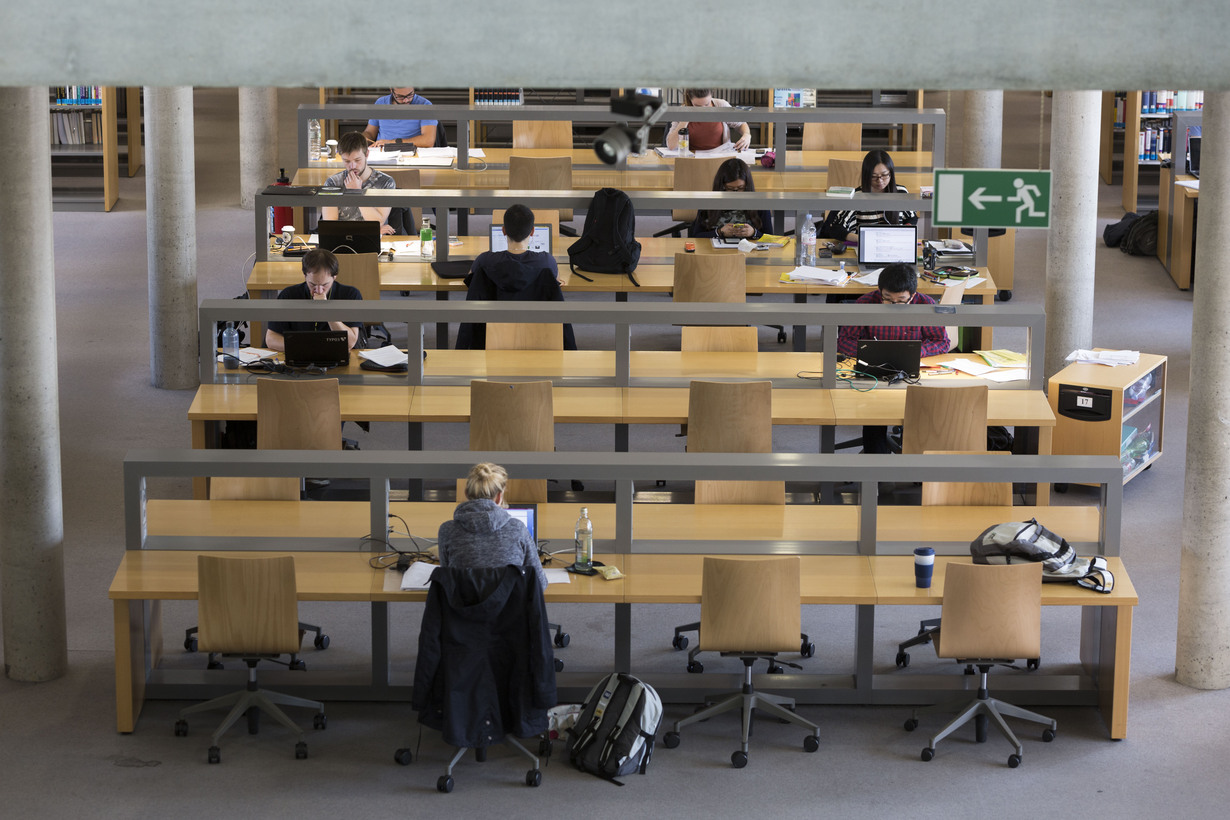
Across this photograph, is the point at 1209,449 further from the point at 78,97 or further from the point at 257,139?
the point at 78,97

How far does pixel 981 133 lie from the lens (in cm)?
1345

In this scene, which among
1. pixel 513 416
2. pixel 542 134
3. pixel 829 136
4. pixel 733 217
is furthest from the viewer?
pixel 829 136

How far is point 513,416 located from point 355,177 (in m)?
3.46

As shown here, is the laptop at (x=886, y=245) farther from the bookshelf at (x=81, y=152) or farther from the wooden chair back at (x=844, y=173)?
the bookshelf at (x=81, y=152)

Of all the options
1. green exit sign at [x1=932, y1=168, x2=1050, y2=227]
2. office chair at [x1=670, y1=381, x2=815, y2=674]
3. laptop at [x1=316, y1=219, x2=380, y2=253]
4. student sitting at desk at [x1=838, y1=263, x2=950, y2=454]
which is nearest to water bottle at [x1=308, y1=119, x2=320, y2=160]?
laptop at [x1=316, y1=219, x2=380, y2=253]

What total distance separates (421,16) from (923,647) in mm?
3911

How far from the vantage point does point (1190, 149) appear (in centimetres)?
1245

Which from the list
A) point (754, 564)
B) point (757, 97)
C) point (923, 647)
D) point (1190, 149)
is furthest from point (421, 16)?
point (757, 97)

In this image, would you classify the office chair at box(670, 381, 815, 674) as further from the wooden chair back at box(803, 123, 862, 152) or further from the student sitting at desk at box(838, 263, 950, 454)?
the wooden chair back at box(803, 123, 862, 152)

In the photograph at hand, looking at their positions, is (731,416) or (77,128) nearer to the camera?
(731,416)

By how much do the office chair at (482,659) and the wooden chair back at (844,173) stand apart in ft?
20.9

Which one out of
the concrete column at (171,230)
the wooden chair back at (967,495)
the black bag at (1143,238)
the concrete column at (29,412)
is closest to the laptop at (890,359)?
the wooden chair back at (967,495)

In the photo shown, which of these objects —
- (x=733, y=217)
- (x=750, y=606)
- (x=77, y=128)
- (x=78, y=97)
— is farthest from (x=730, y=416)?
(x=78, y=97)

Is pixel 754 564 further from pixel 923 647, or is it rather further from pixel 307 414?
pixel 307 414
